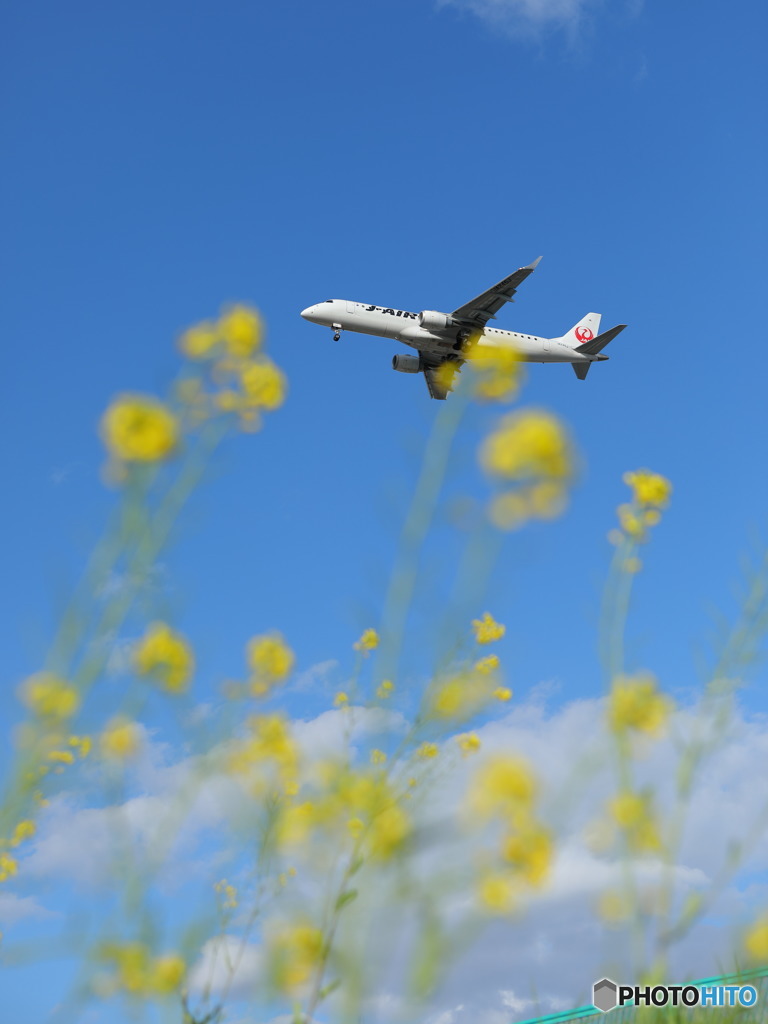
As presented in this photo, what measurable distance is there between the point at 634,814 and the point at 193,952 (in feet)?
4.74

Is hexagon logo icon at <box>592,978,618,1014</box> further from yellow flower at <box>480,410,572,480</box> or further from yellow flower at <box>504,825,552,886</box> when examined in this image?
yellow flower at <box>480,410,572,480</box>

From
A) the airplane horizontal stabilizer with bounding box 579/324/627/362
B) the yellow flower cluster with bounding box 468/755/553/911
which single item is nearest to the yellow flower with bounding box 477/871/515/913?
the yellow flower cluster with bounding box 468/755/553/911

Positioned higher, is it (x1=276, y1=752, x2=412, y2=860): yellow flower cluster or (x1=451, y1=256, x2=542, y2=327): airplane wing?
(x1=451, y1=256, x2=542, y2=327): airplane wing

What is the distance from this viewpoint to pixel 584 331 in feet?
144

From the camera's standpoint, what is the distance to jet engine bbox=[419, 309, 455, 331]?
28.0 meters

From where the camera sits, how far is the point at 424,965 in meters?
2.12

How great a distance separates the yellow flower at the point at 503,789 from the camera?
1864mm

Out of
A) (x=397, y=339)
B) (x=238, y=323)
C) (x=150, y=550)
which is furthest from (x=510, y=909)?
(x=397, y=339)

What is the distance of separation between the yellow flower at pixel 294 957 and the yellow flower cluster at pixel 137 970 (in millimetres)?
319

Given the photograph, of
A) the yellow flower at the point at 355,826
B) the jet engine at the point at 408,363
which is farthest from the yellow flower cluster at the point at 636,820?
the jet engine at the point at 408,363

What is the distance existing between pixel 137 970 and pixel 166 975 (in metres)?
0.09

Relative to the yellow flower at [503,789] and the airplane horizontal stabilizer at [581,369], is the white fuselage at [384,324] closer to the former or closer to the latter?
the airplane horizontal stabilizer at [581,369]

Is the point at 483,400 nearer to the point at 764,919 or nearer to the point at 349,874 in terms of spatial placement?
the point at 349,874

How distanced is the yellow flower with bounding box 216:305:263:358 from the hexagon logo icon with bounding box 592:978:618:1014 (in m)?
2.66
